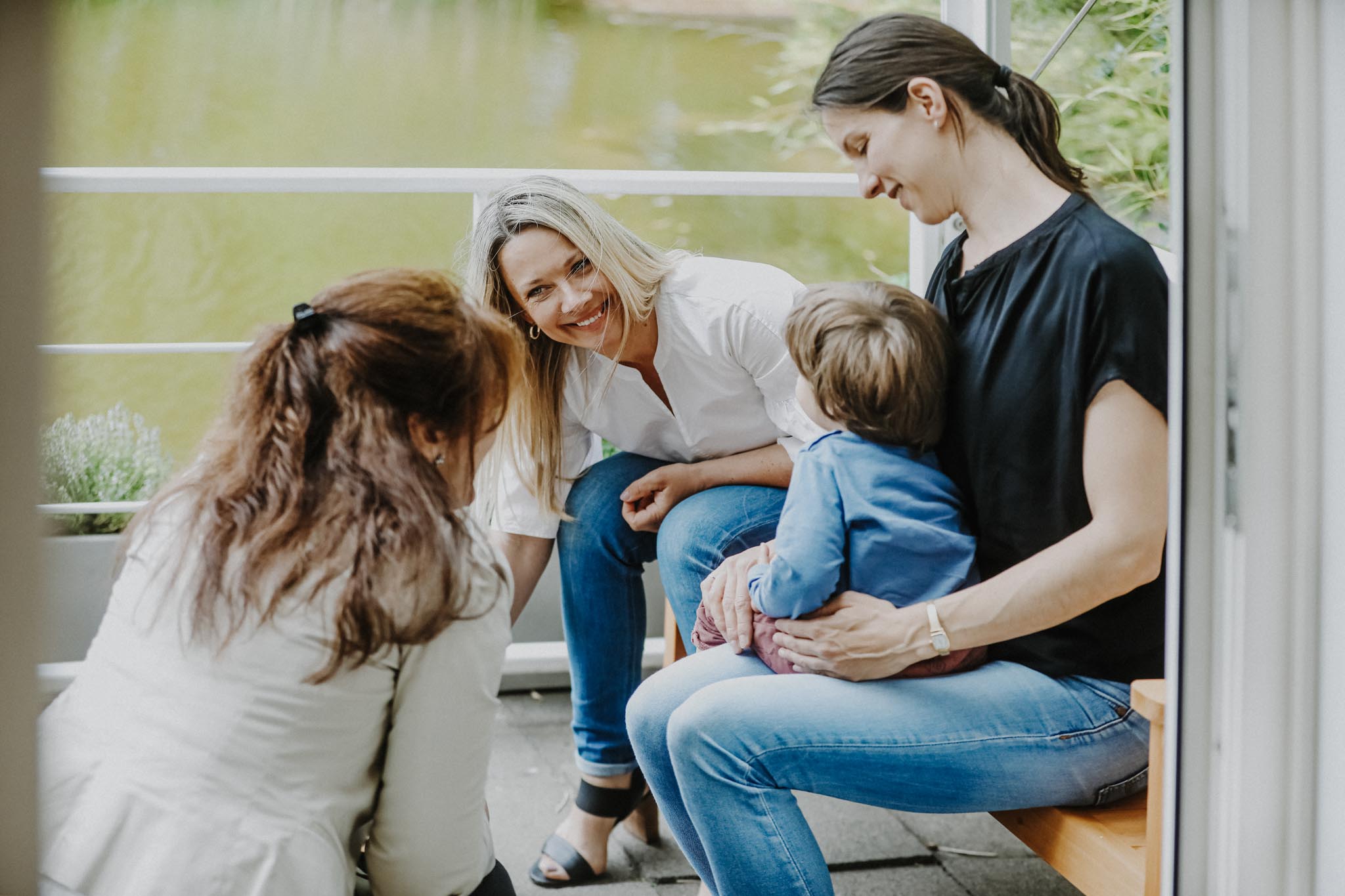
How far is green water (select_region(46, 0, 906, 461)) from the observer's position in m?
4.27

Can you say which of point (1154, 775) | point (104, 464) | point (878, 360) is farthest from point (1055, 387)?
point (104, 464)

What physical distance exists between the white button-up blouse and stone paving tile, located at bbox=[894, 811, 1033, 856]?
718 mm

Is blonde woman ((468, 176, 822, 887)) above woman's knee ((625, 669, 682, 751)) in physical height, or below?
above

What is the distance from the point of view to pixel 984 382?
54.7 inches

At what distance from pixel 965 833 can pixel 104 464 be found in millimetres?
1898

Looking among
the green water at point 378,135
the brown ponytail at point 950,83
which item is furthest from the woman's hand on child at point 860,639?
the green water at point 378,135

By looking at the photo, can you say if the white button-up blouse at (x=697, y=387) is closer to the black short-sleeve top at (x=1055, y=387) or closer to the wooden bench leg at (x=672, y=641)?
the wooden bench leg at (x=672, y=641)

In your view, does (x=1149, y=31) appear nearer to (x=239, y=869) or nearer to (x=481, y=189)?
(x=481, y=189)

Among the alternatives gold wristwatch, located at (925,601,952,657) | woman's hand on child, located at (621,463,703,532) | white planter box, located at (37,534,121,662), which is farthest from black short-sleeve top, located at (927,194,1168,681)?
white planter box, located at (37,534,121,662)

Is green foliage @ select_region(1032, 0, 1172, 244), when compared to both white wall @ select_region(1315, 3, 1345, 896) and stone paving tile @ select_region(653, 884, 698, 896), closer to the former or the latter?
white wall @ select_region(1315, 3, 1345, 896)

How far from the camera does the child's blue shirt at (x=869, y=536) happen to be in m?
1.36

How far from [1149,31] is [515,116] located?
181 inches

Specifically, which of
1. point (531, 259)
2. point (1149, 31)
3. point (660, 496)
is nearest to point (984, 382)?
point (660, 496)

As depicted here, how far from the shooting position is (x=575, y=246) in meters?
1.71
